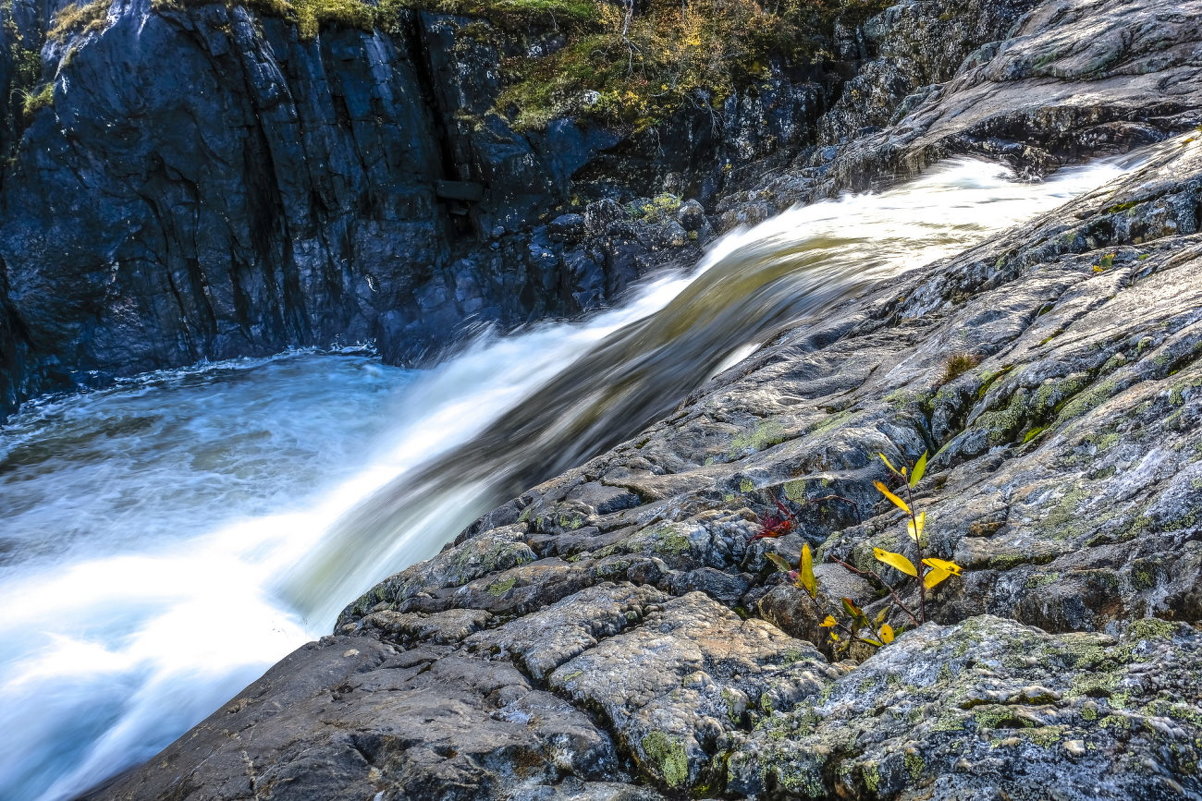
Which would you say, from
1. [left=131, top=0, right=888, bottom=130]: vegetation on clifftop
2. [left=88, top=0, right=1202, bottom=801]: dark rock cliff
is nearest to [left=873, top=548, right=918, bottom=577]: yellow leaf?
[left=88, top=0, right=1202, bottom=801]: dark rock cliff

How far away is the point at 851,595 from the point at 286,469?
37.6 ft

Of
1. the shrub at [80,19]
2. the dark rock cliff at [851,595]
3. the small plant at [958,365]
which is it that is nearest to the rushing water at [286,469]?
the dark rock cliff at [851,595]

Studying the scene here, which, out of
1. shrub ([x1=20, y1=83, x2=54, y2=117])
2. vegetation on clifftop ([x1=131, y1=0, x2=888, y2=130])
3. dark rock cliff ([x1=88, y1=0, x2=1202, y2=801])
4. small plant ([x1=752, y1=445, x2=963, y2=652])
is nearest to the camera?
dark rock cliff ([x1=88, y1=0, x2=1202, y2=801])

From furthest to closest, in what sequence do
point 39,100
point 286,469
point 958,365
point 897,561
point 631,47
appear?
point 631,47, point 39,100, point 286,469, point 958,365, point 897,561

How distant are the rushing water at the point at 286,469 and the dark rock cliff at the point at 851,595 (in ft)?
7.95

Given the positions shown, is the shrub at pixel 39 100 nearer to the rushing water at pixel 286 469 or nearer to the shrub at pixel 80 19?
the shrub at pixel 80 19

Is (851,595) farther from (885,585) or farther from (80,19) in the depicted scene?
(80,19)

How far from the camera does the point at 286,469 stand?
39.2ft

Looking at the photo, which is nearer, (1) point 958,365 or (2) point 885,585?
(2) point 885,585

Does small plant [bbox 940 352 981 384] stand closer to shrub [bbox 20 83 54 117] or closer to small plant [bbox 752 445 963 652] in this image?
small plant [bbox 752 445 963 652]

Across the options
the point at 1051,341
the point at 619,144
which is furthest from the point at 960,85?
the point at 1051,341

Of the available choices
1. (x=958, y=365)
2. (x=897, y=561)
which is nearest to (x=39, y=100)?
(x=958, y=365)

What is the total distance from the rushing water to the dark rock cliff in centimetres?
242

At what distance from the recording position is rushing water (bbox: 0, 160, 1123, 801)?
5.88m
